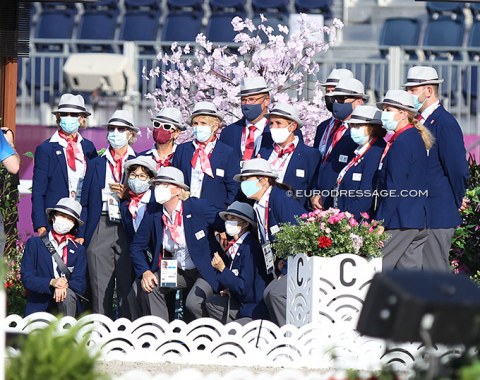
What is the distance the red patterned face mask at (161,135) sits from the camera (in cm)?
1227

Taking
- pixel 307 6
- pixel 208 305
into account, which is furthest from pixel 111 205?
pixel 307 6

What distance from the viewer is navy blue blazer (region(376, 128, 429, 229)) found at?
36.4 ft

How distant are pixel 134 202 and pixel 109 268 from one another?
0.58m

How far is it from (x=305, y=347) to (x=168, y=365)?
898 mm

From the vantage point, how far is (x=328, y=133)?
12.1 m

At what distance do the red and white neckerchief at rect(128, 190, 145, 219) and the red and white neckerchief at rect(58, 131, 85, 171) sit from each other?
2.37ft

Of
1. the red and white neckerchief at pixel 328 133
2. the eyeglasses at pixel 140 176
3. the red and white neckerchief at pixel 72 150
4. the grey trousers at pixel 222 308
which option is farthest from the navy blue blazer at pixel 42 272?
the red and white neckerchief at pixel 328 133

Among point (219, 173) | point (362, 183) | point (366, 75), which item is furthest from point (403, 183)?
point (366, 75)

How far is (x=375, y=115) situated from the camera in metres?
11.3

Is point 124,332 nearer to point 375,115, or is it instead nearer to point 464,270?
point 375,115

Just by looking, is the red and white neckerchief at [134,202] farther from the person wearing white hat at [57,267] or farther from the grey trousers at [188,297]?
the grey trousers at [188,297]

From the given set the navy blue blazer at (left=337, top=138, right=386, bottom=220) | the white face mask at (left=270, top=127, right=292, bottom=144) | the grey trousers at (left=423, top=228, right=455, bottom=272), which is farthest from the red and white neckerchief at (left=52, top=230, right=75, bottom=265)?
the grey trousers at (left=423, top=228, right=455, bottom=272)

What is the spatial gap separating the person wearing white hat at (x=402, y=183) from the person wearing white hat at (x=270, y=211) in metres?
0.68

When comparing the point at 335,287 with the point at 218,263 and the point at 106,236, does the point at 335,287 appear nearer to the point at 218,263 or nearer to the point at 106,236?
the point at 218,263
